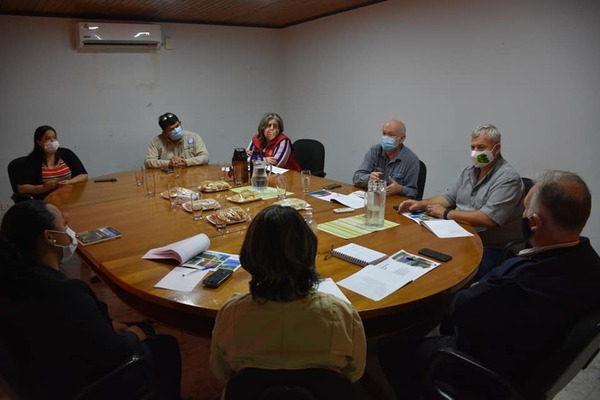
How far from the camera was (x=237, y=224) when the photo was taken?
213 cm

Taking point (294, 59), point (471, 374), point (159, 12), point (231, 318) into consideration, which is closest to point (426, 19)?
point (294, 59)

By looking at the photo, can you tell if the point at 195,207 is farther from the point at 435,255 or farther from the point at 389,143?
the point at 389,143

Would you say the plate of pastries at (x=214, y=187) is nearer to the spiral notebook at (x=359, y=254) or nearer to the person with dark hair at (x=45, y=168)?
the person with dark hair at (x=45, y=168)

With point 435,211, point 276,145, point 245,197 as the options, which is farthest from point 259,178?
point 435,211

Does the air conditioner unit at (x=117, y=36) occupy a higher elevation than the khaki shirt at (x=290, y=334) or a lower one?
higher

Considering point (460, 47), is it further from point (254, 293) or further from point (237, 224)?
point (254, 293)

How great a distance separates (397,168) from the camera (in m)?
3.06

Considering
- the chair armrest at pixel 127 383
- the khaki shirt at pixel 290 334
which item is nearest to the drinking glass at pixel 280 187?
the chair armrest at pixel 127 383

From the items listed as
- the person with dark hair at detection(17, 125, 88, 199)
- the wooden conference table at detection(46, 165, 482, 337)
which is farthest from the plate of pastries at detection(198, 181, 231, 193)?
the person with dark hair at detection(17, 125, 88, 199)

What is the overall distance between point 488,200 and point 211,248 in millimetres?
1591

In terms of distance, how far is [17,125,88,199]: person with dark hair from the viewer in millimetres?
3191

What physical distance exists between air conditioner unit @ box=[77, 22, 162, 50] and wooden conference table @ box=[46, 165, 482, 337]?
7.20 ft

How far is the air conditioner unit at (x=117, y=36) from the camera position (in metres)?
4.23

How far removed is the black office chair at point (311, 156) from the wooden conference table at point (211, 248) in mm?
1237
